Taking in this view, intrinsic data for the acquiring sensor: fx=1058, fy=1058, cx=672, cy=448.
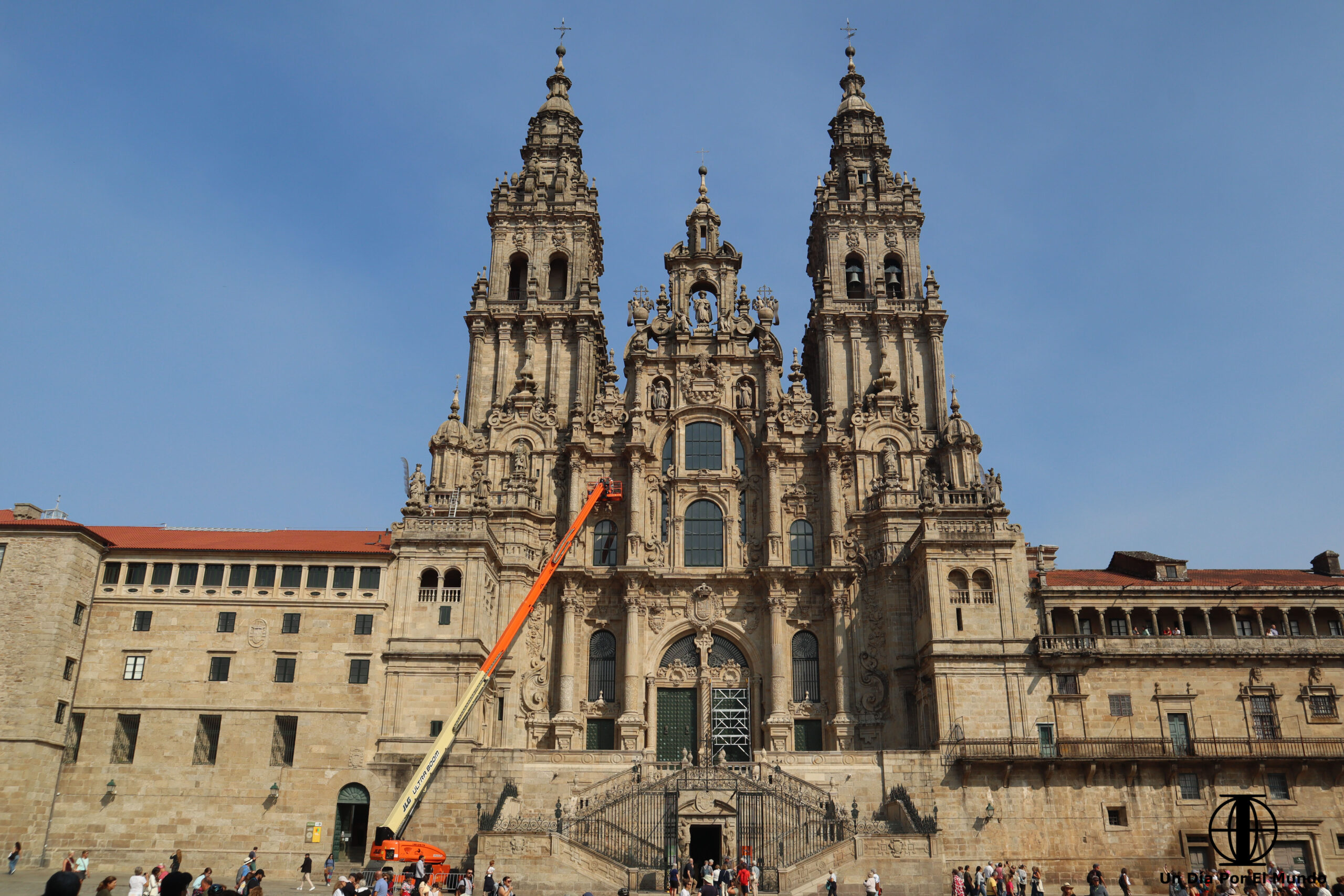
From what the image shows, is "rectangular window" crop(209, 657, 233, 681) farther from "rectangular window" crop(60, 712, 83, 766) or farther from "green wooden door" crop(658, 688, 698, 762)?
"green wooden door" crop(658, 688, 698, 762)

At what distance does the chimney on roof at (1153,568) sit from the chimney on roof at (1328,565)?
7.16 meters

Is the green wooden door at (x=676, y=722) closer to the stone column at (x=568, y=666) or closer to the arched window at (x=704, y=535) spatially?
the stone column at (x=568, y=666)

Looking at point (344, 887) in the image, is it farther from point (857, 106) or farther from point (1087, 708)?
point (857, 106)

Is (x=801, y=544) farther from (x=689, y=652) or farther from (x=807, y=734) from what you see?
(x=807, y=734)

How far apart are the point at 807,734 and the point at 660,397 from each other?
18.4 metres

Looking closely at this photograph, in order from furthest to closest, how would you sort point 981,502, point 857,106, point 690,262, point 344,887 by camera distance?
point 857,106
point 690,262
point 981,502
point 344,887

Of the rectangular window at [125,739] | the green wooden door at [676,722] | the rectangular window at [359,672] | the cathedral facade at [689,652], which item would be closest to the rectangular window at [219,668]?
the cathedral facade at [689,652]

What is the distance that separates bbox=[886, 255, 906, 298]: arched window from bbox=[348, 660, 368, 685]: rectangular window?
33450 millimetres

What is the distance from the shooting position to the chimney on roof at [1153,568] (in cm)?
4759

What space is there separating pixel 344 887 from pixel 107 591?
28.7 metres

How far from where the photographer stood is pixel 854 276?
194 ft

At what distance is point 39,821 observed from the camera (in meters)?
39.9

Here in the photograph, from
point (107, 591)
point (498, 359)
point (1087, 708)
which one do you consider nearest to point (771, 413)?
point (498, 359)

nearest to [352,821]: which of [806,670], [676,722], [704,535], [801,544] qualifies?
[676,722]
